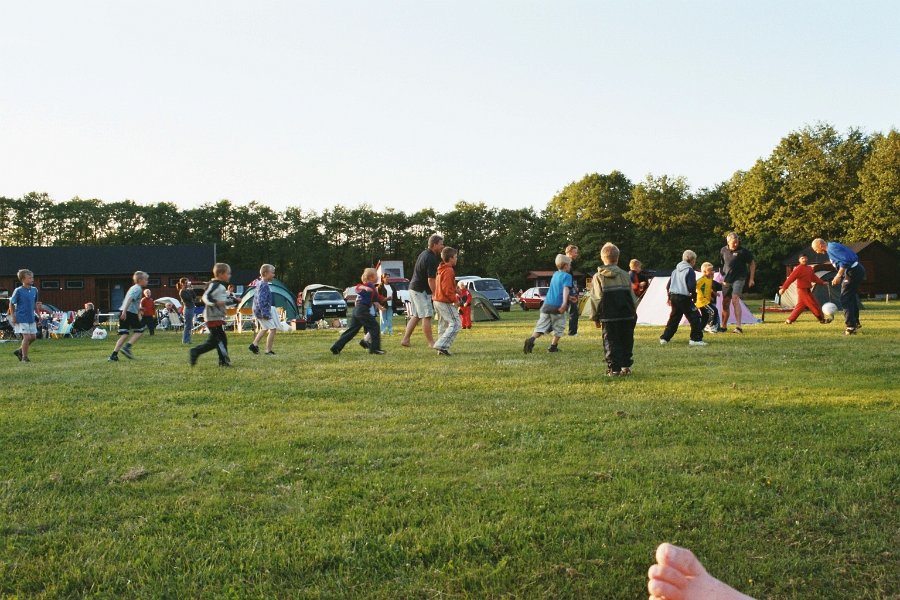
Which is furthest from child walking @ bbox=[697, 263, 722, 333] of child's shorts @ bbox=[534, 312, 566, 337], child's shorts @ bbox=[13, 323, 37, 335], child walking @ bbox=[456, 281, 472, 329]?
child's shorts @ bbox=[13, 323, 37, 335]

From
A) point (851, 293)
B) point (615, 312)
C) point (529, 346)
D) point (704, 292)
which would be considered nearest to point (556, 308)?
point (529, 346)

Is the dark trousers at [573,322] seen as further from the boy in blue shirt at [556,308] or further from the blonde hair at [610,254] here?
the blonde hair at [610,254]

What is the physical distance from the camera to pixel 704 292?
1396 cm

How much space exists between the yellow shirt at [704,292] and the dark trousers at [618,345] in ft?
20.2

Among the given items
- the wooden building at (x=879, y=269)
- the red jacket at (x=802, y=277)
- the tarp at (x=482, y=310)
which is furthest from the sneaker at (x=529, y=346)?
the wooden building at (x=879, y=269)

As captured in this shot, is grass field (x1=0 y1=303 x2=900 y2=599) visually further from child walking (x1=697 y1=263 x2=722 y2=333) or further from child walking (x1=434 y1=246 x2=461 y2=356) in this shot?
child walking (x1=697 y1=263 x2=722 y2=333)

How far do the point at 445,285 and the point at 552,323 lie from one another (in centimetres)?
179

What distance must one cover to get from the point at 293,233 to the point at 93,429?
71936 millimetres

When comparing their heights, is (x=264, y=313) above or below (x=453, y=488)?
above

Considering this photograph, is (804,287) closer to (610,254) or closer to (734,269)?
(734,269)

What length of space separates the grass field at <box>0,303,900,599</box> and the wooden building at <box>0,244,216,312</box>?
5383 centimetres

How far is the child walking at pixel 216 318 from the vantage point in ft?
34.3

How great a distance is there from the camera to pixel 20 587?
2.71m

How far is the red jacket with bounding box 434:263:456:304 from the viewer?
1145 cm
